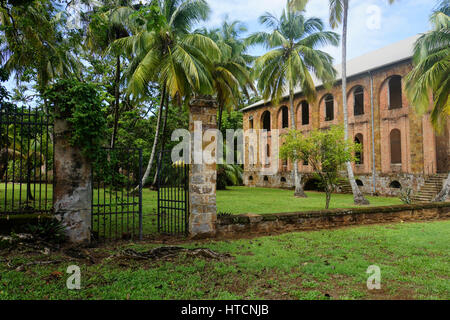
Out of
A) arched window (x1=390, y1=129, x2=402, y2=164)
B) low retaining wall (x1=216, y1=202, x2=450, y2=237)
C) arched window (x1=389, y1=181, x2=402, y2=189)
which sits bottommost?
low retaining wall (x1=216, y1=202, x2=450, y2=237)

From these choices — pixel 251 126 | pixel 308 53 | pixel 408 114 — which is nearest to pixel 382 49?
pixel 408 114

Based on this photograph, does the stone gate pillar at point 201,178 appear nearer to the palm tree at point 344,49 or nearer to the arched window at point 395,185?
the palm tree at point 344,49

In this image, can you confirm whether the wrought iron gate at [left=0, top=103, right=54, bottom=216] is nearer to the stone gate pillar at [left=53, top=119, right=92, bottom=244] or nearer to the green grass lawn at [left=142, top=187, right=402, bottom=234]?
the stone gate pillar at [left=53, top=119, right=92, bottom=244]

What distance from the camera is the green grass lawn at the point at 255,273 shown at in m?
3.56

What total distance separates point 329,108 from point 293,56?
27.5 ft

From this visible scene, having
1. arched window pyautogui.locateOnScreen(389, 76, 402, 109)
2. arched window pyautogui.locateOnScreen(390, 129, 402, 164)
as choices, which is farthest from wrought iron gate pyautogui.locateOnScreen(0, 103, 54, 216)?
arched window pyautogui.locateOnScreen(390, 129, 402, 164)

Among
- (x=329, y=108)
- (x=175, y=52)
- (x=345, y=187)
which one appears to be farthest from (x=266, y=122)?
(x=175, y=52)

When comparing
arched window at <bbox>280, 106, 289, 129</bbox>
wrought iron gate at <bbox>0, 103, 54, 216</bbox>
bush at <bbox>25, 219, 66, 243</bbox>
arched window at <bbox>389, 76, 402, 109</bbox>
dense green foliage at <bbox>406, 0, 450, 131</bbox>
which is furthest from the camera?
arched window at <bbox>280, 106, 289, 129</bbox>

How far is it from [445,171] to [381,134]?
12.9 ft

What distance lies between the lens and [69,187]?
221 inches

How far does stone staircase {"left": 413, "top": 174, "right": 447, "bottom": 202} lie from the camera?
15310mm

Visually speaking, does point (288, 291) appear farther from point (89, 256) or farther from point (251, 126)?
point (251, 126)

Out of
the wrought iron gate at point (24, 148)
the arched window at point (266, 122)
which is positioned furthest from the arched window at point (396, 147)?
the wrought iron gate at point (24, 148)
